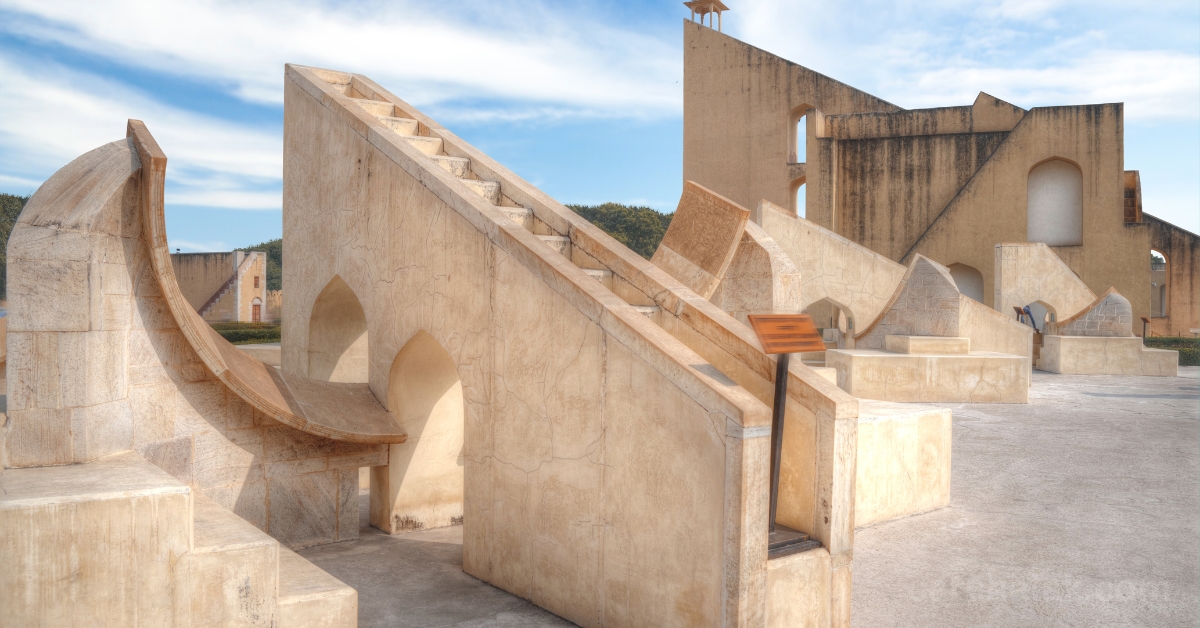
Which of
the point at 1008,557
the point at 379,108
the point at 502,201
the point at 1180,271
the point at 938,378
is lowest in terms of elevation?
the point at 1008,557

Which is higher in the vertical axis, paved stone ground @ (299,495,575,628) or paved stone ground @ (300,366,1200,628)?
paved stone ground @ (300,366,1200,628)

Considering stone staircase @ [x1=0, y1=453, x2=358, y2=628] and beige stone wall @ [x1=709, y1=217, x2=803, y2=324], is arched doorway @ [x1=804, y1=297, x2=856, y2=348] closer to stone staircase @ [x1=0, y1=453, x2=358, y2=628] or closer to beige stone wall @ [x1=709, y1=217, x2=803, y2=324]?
beige stone wall @ [x1=709, y1=217, x2=803, y2=324]

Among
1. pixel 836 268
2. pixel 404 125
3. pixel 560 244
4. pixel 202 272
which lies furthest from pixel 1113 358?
pixel 202 272

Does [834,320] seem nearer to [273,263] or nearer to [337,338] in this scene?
[337,338]

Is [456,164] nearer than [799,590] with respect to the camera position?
No

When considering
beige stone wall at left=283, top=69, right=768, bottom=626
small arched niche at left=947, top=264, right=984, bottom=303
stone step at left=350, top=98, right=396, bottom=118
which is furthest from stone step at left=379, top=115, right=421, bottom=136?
small arched niche at left=947, top=264, right=984, bottom=303

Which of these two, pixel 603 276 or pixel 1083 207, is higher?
pixel 1083 207

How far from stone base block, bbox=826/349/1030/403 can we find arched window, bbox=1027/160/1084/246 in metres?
12.8

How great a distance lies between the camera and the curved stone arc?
453 cm

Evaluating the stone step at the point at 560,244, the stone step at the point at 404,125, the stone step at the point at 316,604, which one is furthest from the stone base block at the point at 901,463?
the stone step at the point at 404,125

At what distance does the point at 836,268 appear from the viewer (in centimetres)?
1784

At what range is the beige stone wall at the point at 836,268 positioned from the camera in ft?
58.5

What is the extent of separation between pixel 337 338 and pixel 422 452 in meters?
2.00

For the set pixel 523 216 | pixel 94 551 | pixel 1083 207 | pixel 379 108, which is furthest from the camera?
pixel 1083 207
